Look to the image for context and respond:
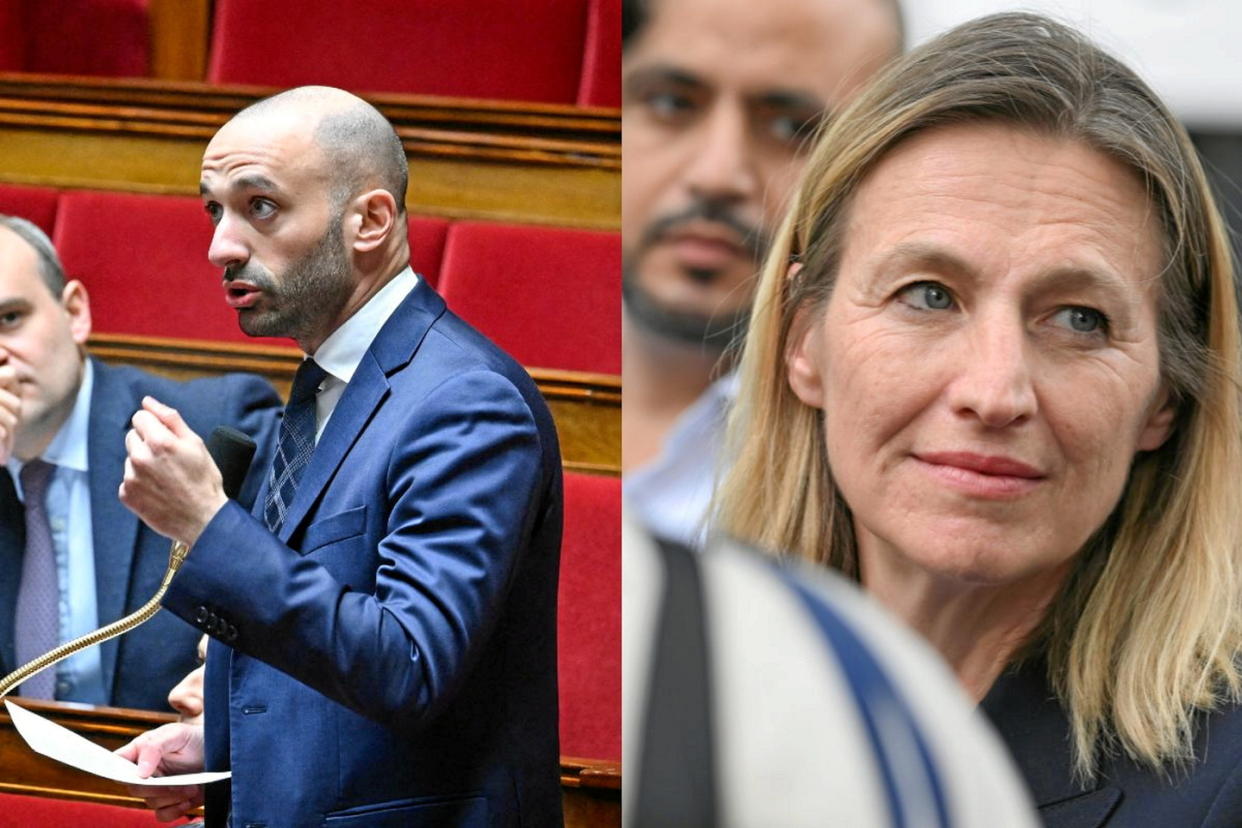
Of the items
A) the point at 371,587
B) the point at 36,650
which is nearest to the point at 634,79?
the point at 371,587

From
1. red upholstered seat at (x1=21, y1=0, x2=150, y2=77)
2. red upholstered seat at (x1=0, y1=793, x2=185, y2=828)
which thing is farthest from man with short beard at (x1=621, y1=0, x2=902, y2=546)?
red upholstered seat at (x1=21, y1=0, x2=150, y2=77)

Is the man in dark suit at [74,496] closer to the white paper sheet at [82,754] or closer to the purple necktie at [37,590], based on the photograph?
the purple necktie at [37,590]

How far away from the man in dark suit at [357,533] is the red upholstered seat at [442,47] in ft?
1.80

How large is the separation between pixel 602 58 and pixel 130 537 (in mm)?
929

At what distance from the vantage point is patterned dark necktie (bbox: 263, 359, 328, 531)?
5.51ft

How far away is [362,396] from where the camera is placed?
1.63 m

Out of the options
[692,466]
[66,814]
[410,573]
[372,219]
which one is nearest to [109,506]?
[66,814]

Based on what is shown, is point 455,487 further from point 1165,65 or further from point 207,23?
point 207,23

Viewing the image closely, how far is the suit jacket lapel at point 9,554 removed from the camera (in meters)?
2.05

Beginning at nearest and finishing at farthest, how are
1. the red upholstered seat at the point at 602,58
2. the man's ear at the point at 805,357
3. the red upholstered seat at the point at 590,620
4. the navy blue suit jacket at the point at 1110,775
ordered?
the navy blue suit jacket at the point at 1110,775 → the man's ear at the point at 805,357 → the red upholstered seat at the point at 590,620 → the red upholstered seat at the point at 602,58

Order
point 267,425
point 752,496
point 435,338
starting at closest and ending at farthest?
point 752,496 → point 435,338 → point 267,425

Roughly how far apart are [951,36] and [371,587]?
2.54ft

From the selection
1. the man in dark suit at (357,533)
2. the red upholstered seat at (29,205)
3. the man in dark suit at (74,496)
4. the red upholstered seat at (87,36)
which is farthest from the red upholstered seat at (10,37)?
the man in dark suit at (357,533)

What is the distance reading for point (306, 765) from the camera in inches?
60.8
